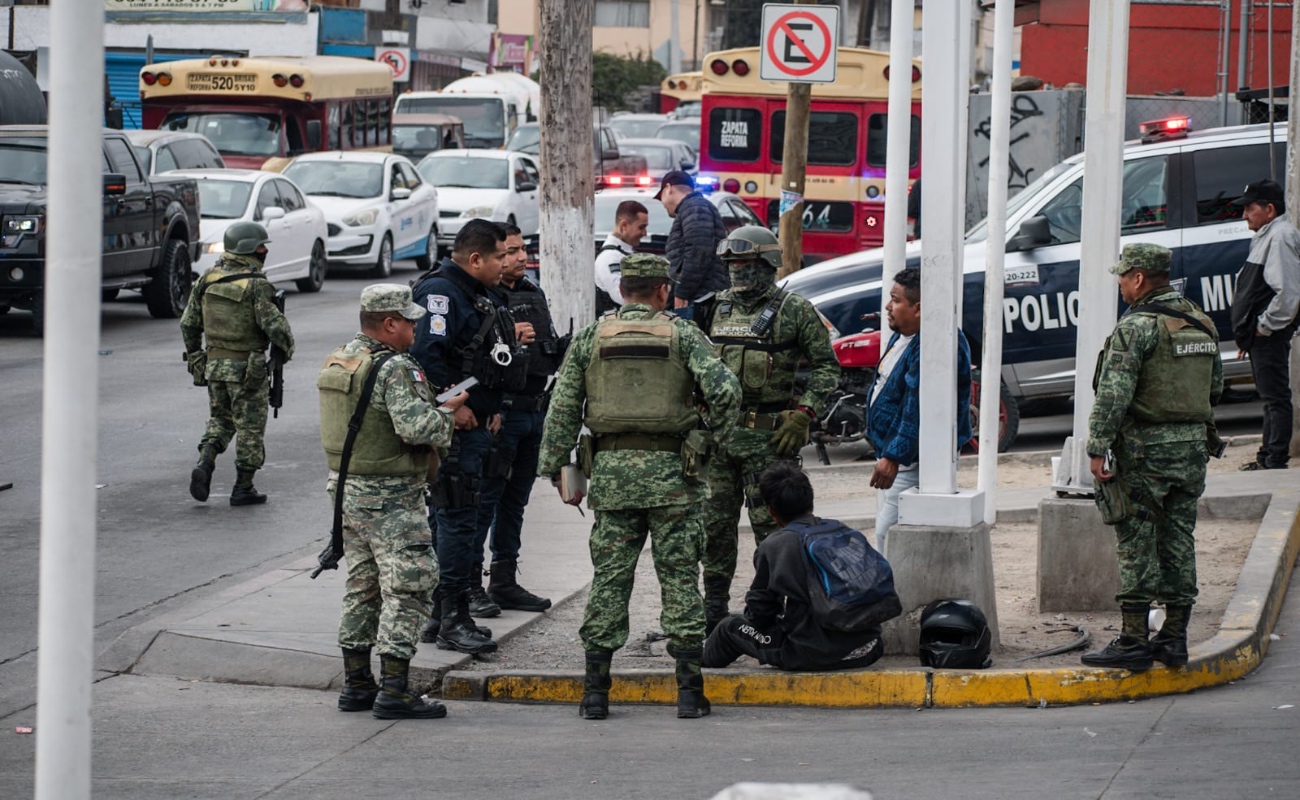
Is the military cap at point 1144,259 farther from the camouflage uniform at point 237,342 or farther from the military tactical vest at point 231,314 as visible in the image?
the military tactical vest at point 231,314

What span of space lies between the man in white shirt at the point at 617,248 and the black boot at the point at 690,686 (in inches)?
164

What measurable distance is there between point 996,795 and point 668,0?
77.1m

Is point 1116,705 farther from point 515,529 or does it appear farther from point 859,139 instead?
point 859,139

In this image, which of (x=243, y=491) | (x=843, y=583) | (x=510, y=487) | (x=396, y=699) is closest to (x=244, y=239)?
(x=243, y=491)

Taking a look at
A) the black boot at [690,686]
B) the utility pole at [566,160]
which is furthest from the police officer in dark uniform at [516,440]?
the utility pole at [566,160]

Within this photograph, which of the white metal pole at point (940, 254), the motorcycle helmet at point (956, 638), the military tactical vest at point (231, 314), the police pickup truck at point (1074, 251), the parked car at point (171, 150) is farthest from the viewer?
the parked car at point (171, 150)

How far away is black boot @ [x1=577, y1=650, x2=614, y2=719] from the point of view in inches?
269

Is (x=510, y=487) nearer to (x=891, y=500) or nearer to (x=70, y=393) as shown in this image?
(x=891, y=500)

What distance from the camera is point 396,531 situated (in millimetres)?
6707

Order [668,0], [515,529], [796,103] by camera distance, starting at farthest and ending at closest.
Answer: [668,0], [796,103], [515,529]

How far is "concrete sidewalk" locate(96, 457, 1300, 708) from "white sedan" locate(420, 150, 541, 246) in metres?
18.7

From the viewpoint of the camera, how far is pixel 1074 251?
1269 centimetres

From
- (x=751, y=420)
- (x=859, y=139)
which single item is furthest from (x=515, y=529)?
(x=859, y=139)

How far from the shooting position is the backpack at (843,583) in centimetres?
685
